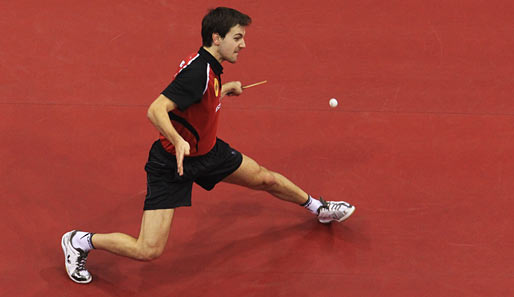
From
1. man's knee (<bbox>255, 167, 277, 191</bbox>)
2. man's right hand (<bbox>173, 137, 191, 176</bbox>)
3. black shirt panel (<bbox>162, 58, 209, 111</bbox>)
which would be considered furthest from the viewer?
man's knee (<bbox>255, 167, 277, 191</bbox>)

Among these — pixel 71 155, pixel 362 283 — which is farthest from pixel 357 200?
pixel 71 155

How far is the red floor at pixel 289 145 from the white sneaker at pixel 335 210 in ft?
0.40

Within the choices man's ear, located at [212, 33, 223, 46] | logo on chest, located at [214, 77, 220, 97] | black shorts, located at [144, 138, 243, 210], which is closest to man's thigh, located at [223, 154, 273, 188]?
black shorts, located at [144, 138, 243, 210]

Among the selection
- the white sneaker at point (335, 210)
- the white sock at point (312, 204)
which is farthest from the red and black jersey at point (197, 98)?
the white sneaker at point (335, 210)

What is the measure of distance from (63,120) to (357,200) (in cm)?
230

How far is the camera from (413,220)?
457cm

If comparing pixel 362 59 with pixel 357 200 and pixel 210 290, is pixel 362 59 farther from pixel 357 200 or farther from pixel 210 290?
pixel 210 290

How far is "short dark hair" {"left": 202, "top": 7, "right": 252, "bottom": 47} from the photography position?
3.66 m

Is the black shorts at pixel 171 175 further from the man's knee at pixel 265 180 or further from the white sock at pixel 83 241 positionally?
the white sock at pixel 83 241

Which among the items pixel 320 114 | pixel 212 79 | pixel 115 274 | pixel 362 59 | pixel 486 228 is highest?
pixel 362 59

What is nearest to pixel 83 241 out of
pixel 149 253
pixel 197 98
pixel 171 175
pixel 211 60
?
pixel 149 253

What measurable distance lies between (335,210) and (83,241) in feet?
5.41

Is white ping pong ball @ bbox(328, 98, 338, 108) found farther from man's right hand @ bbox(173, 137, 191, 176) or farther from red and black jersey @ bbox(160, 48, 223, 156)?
man's right hand @ bbox(173, 137, 191, 176)

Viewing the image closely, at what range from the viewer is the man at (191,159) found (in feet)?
11.5
